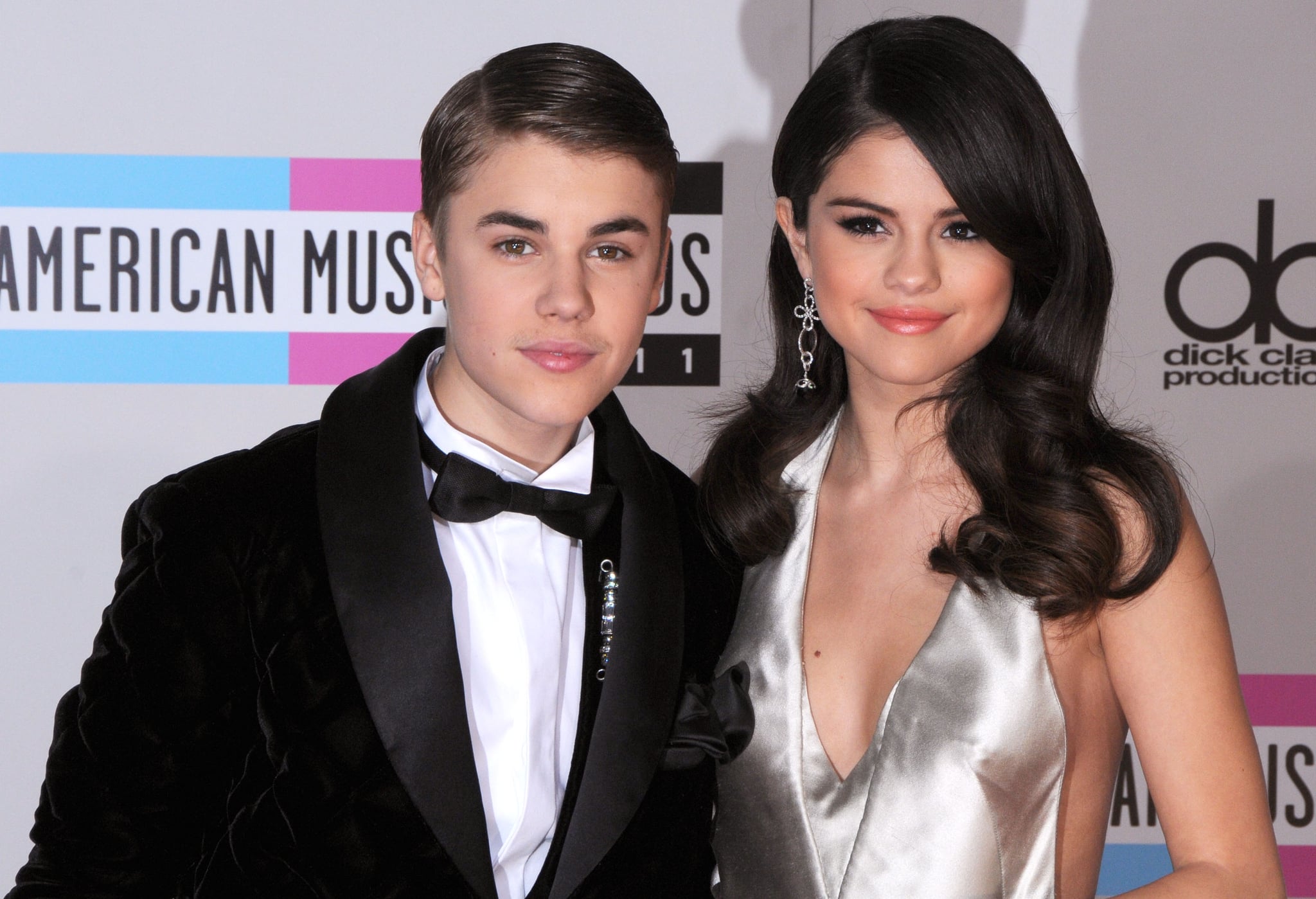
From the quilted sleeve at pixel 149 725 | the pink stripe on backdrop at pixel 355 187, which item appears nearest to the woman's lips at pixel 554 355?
the quilted sleeve at pixel 149 725

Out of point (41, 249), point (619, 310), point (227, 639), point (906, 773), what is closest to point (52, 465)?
point (41, 249)

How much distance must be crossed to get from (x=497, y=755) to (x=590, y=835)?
5.9 inches

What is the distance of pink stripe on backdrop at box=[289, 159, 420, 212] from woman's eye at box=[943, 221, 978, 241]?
1.43 m

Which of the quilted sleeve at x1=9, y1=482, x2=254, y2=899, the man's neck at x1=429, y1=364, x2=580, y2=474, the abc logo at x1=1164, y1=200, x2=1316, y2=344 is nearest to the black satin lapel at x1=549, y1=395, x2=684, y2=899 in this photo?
the man's neck at x1=429, y1=364, x2=580, y2=474

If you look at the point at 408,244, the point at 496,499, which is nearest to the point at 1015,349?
the point at 496,499

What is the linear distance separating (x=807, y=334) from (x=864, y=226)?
1.01 feet

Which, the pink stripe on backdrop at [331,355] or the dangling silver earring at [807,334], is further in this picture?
the pink stripe on backdrop at [331,355]

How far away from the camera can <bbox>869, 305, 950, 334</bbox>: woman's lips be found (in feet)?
5.80

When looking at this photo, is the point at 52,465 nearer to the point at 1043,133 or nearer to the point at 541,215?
the point at 541,215

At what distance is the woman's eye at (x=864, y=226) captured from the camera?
→ 1815 mm

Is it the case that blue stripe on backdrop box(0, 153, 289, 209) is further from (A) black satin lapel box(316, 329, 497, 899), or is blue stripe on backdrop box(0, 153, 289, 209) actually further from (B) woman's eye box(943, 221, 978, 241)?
(B) woman's eye box(943, 221, 978, 241)

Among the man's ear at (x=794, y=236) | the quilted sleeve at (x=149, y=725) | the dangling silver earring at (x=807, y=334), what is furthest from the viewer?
the dangling silver earring at (x=807, y=334)

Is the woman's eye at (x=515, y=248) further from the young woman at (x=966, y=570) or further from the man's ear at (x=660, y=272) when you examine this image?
the young woman at (x=966, y=570)

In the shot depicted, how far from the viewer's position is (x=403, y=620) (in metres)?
1.51
